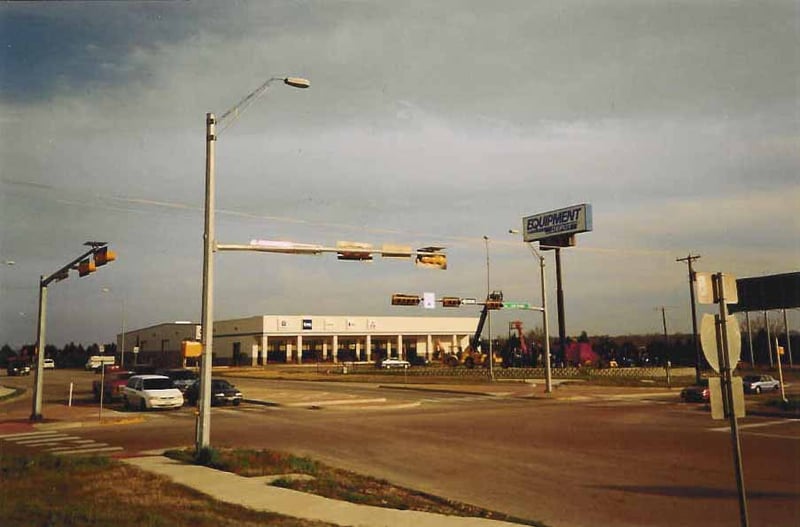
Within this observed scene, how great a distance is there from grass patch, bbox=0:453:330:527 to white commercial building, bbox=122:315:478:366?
97.5m

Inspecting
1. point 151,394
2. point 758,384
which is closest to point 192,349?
point 151,394

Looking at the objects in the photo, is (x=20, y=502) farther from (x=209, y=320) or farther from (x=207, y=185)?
(x=207, y=185)

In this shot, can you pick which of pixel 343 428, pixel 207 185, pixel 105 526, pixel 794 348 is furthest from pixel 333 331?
pixel 105 526

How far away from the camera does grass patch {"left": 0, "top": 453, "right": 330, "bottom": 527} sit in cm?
904

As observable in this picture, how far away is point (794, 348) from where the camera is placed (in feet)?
385

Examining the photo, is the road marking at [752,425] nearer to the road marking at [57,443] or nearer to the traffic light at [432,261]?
the traffic light at [432,261]

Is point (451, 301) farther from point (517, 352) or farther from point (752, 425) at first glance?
point (517, 352)

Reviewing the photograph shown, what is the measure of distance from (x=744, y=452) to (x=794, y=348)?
11683 centimetres

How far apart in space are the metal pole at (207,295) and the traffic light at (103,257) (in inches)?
302

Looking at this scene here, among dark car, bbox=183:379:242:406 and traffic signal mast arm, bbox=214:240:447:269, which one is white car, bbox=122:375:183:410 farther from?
traffic signal mast arm, bbox=214:240:447:269

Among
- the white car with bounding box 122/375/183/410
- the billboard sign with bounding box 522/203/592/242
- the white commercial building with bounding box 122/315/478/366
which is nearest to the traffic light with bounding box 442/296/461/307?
the white car with bounding box 122/375/183/410

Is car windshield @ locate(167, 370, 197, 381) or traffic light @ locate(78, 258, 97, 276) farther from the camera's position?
car windshield @ locate(167, 370, 197, 381)

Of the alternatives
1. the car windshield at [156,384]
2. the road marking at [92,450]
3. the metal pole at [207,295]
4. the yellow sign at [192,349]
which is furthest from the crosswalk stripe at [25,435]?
the car windshield at [156,384]

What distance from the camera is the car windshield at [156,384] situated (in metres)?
33.4
